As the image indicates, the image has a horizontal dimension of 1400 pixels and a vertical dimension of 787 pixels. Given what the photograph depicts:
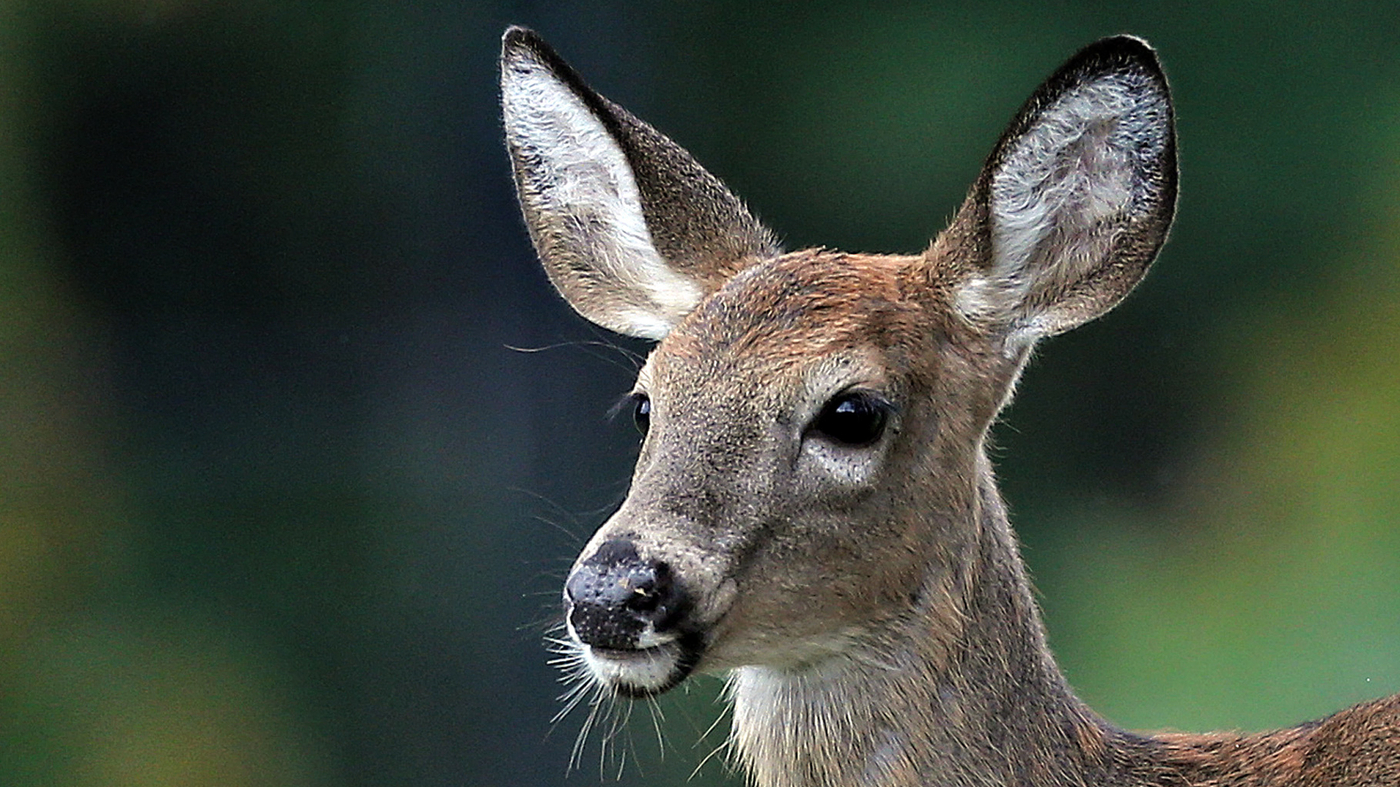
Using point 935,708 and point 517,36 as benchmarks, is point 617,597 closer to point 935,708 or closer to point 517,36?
point 935,708

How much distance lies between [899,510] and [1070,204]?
42cm

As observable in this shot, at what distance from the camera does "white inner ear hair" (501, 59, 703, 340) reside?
271cm

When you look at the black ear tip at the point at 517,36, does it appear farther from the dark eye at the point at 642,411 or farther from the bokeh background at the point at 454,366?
the bokeh background at the point at 454,366

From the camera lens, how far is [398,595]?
5.17 meters

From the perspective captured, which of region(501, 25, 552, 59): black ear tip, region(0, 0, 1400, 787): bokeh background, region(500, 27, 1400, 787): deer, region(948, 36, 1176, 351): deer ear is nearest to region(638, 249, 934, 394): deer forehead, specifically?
region(500, 27, 1400, 787): deer

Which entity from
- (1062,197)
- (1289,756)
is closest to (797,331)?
(1062,197)

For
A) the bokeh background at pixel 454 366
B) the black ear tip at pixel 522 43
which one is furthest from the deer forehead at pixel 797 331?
the bokeh background at pixel 454 366

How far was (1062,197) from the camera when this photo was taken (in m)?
2.46

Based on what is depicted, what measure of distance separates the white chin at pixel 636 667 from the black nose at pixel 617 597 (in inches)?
0.6

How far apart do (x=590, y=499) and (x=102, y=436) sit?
141 cm

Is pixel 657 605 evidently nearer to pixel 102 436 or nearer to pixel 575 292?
pixel 575 292

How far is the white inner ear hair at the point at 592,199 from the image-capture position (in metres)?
2.71

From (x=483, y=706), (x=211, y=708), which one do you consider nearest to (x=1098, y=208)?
(x=483, y=706)

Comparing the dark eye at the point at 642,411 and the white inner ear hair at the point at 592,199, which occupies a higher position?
the white inner ear hair at the point at 592,199
